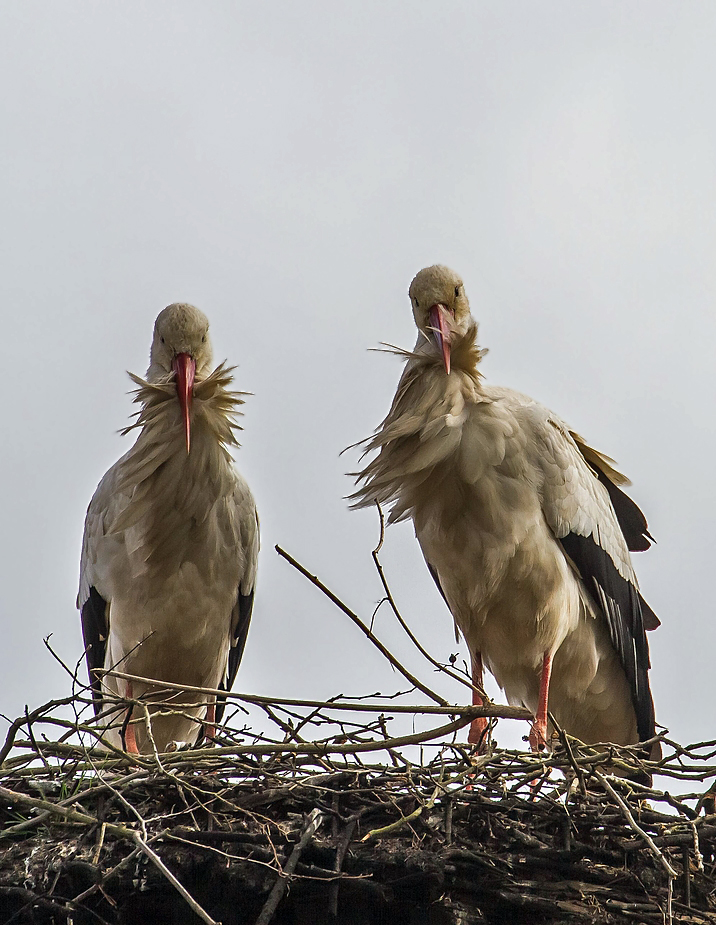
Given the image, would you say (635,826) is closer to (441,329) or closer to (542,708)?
(542,708)

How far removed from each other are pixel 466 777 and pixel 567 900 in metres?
0.37

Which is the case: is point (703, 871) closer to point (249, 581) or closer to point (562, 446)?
point (562, 446)

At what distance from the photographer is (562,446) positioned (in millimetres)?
4141

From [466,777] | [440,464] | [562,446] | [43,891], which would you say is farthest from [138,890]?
[562,446]

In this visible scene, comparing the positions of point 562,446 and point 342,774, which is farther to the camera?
point 562,446

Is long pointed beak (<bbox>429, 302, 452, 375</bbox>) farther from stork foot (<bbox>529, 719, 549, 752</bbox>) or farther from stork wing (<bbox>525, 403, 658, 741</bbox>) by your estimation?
stork foot (<bbox>529, 719, 549, 752</bbox>)

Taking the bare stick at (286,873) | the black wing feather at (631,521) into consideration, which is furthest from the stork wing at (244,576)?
the bare stick at (286,873)

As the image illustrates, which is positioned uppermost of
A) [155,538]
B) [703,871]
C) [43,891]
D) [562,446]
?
[562,446]

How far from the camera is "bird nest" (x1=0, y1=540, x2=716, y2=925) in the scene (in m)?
2.83

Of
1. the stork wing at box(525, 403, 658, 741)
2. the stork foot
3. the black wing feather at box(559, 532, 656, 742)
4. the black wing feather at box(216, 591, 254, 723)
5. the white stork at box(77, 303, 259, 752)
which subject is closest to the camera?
the stork foot

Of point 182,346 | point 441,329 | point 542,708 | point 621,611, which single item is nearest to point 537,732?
point 542,708

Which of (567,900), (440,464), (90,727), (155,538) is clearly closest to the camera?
(567,900)

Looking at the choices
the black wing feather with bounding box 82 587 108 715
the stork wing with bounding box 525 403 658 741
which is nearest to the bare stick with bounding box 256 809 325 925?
the stork wing with bounding box 525 403 658 741

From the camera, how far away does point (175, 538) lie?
14.6 ft
